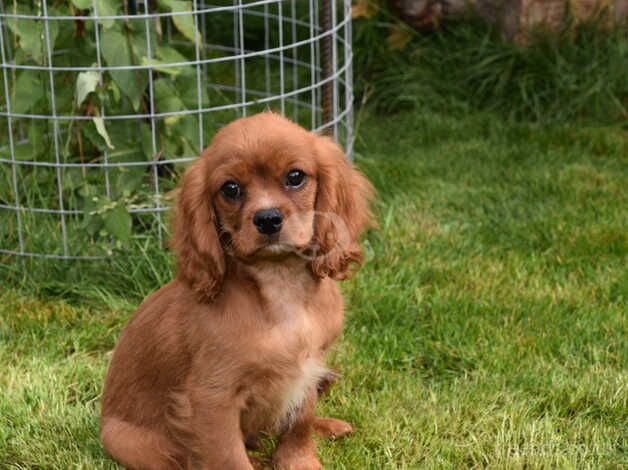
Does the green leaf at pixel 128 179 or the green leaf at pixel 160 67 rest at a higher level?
the green leaf at pixel 160 67

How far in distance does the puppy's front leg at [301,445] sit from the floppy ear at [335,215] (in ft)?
1.27

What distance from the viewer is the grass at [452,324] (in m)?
3.18

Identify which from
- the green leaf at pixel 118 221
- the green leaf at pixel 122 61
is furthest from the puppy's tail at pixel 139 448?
the green leaf at pixel 122 61

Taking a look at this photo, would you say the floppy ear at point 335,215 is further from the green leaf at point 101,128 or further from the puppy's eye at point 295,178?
the green leaf at point 101,128

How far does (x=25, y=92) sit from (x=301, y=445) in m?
1.94

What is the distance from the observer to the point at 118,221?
4.11 metres

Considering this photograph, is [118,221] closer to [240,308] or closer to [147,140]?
[147,140]

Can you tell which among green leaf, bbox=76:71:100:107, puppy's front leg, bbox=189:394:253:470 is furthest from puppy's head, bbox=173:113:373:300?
green leaf, bbox=76:71:100:107

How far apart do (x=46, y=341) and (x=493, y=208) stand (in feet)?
7.16

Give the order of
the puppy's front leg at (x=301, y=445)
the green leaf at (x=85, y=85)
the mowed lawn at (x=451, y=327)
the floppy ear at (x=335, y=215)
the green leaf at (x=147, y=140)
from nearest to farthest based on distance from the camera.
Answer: the floppy ear at (x=335, y=215) → the puppy's front leg at (x=301, y=445) → the mowed lawn at (x=451, y=327) → the green leaf at (x=85, y=85) → the green leaf at (x=147, y=140)

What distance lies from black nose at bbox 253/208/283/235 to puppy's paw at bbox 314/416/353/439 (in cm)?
83

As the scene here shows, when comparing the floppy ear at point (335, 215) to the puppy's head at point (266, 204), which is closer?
the puppy's head at point (266, 204)

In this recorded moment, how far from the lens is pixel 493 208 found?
4.96 meters

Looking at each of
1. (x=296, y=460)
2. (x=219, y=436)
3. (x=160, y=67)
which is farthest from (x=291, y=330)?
(x=160, y=67)
